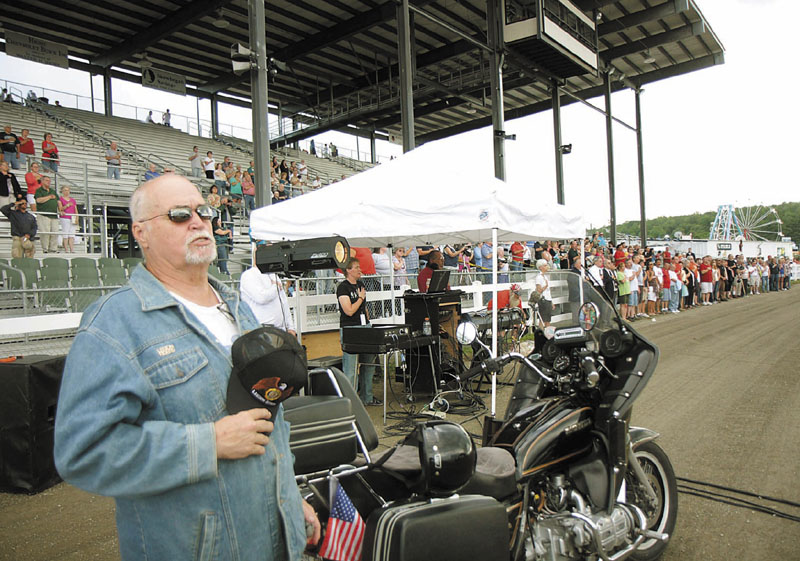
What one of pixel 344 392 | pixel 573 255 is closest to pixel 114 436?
pixel 344 392

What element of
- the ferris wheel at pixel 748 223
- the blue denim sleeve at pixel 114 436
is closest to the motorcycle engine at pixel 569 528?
the blue denim sleeve at pixel 114 436

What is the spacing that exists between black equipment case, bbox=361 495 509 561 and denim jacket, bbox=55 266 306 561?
14.4 inches

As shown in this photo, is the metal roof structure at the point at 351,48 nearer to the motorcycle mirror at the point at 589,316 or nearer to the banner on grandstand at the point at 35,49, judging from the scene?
the banner on grandstand at the point at 35,49

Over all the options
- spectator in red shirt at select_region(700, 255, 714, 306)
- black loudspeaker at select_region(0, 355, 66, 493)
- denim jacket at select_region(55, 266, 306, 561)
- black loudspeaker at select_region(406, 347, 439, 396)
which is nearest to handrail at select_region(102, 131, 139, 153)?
black loudspeaker at select_region(406, 347, 439, 396)

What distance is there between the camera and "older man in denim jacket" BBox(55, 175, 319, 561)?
51.9 inches

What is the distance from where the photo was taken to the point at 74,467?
1307mm

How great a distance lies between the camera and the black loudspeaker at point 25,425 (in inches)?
160

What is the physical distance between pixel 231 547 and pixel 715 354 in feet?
32.7

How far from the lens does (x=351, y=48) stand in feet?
73.4

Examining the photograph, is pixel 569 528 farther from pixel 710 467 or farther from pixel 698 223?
pixel 698 223

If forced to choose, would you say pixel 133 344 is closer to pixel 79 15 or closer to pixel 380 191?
pixel 380 191

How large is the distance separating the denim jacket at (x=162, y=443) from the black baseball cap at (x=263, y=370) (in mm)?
69

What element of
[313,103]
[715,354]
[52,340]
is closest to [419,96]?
[313,103]

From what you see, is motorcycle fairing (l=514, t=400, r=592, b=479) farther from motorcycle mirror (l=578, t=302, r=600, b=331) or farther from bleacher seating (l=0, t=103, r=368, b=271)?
bleacher seating (l=0, t=103, r=368, b=271)
